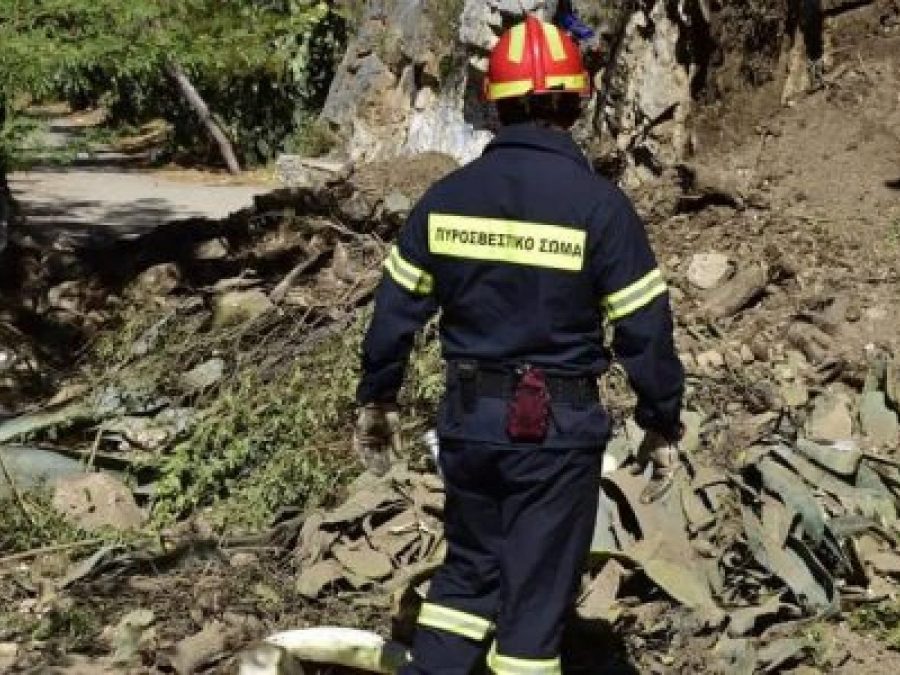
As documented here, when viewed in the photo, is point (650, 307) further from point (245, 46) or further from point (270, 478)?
point (245, 46)

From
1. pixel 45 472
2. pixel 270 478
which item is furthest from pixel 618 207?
pixel 45 472

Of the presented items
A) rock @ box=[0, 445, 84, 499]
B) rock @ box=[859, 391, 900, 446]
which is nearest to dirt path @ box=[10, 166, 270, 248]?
rock @ box=[0, 445, 84, 499]

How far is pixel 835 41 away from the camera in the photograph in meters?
8.36

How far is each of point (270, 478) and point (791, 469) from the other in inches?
79.1

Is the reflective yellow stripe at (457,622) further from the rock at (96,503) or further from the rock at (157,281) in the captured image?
the rock at (157,281)

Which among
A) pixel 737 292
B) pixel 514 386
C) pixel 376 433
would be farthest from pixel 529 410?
pixel 737 292

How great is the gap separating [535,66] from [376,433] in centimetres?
113

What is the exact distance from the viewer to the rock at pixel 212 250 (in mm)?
8938

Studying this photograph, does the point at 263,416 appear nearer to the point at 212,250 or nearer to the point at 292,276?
the point at 292,276

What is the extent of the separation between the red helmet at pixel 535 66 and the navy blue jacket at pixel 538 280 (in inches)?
4.3

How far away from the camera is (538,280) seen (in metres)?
3.54

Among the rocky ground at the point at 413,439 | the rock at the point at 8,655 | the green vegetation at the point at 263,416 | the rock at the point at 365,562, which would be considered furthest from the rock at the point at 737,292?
the rock at the point at 8,655

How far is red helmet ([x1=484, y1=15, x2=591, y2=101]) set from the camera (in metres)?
3.54

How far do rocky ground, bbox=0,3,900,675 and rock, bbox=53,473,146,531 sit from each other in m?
0.01
